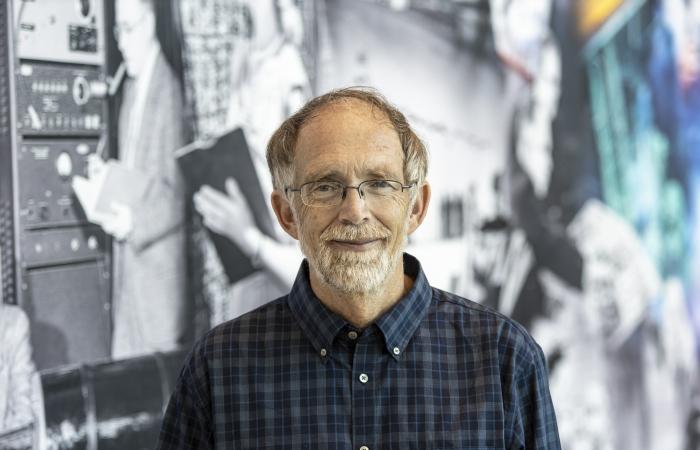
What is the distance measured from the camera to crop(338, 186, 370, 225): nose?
1.37 metres

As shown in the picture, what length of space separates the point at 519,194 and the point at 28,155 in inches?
73.4

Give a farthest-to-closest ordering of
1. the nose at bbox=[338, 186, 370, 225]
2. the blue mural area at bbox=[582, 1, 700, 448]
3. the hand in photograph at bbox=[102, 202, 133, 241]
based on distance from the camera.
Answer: the blue mural area at bbox=[582, 1, 700, 448] → the hand in photograph at bbox=[102, 202, 133, 241] → the nose at bbox=[338, 186, 370, 225]

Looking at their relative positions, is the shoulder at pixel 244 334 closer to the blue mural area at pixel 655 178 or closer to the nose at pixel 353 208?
the nose at pixel 353 208

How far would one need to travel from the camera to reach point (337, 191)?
1.40 meters

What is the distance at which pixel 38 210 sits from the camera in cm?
201

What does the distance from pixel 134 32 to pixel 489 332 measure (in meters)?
1.32

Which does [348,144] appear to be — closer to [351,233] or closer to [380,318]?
[351,233]

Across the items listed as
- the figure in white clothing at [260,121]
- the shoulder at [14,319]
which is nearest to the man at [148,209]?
the figure in white clothing at [260,121]

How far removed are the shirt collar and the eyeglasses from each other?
0.51 ft

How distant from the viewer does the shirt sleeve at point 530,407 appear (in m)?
1.40

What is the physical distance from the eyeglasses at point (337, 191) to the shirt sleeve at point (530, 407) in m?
0.35

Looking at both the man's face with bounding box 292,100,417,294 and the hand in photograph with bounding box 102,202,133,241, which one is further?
→ the hand in photograph with bounding box 102,202,133,241

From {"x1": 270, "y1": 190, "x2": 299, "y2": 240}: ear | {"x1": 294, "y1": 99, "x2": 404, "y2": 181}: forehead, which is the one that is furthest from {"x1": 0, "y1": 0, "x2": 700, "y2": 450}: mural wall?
{"x1": 294, "y1": 99, "x2": 404, "y2": 181}: forehead

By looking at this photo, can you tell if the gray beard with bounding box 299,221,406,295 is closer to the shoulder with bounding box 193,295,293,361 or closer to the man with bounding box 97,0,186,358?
the shoulder with bounding box 193,295,293,361
